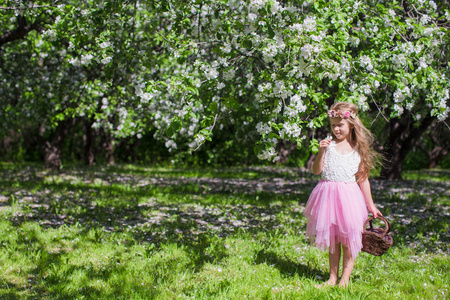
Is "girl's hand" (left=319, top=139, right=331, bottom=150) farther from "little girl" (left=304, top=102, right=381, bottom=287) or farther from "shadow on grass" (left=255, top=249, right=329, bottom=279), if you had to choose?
"shadow on grass" (left=255, top=249, right=329, bottom=279)

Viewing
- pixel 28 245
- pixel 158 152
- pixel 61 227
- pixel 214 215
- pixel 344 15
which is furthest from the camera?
pixel 158 152

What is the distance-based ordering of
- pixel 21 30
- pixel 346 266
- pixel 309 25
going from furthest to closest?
1. pixel 21 30
2. pixel 346 266
3. pixel 309 25

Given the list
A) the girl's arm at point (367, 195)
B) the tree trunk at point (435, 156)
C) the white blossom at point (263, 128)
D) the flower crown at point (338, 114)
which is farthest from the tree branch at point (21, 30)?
the tree trunk at point (435, 156)

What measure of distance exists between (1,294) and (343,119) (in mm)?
3998

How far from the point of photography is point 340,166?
4230mm

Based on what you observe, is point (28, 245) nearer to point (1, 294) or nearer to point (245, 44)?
point (1, 294)

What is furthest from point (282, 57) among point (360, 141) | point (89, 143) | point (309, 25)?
point (89, 143)

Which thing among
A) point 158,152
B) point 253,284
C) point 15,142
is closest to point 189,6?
point 253,284

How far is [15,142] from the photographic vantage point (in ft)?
73.8

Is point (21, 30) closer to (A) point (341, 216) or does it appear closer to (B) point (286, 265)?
(B) point (286, 265)

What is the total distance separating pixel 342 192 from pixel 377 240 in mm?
665

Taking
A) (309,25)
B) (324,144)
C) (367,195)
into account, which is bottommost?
(367,195)

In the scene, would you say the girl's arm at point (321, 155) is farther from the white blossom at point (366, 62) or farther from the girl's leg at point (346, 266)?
the white blossom at point (366, 62)

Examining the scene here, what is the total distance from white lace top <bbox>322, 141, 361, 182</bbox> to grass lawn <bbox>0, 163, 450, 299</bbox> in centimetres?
117
